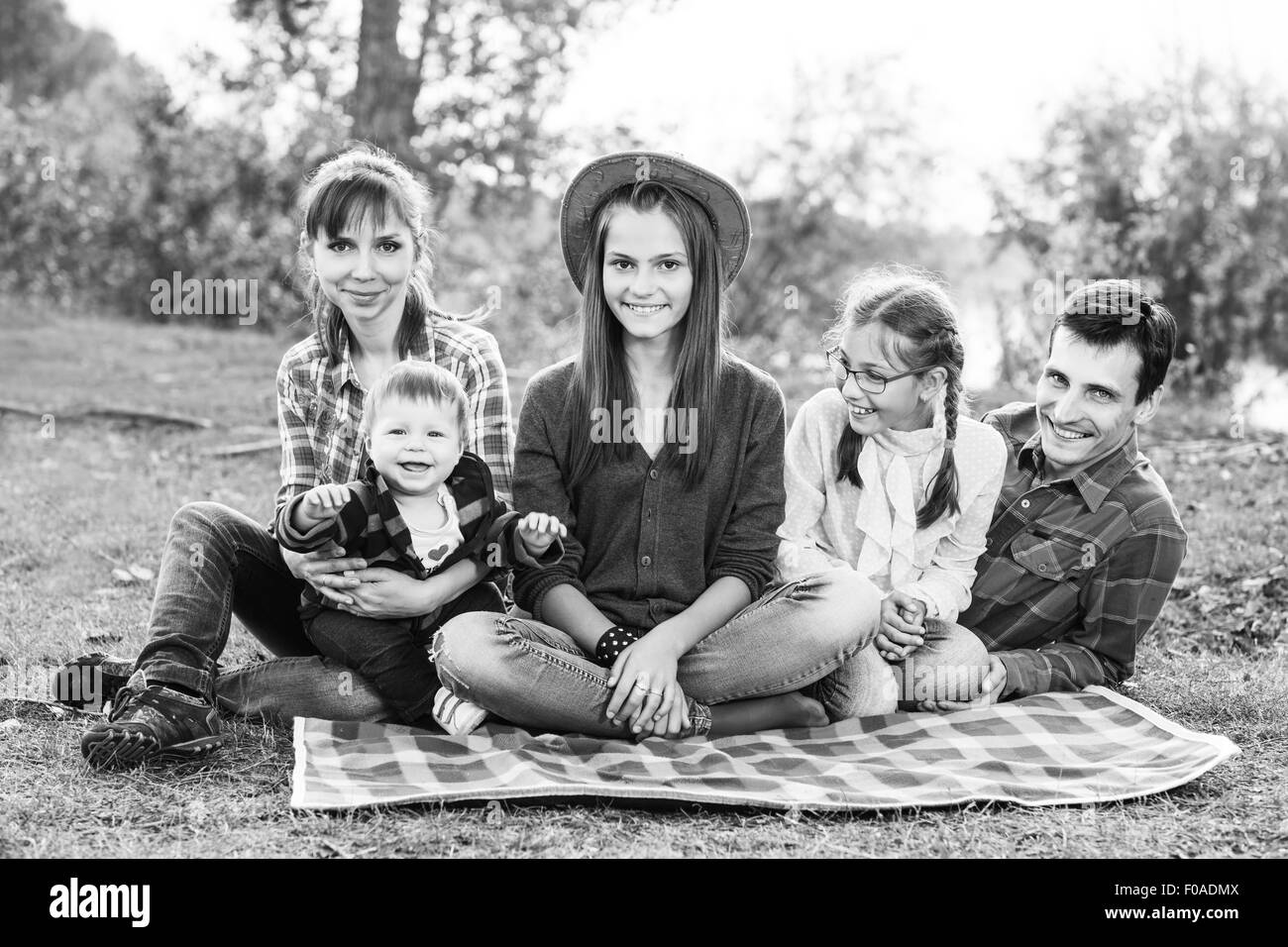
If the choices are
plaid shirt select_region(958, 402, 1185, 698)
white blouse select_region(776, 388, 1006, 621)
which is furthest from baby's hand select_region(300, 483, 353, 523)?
plaid shirt select_region(958, 402, 1185, 698)

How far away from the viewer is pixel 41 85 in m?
32.1

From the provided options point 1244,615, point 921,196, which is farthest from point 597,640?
point 921,196

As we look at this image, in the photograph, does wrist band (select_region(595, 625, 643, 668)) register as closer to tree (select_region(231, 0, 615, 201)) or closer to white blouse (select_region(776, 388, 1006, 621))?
white blouse (select_region(776, 388, 1006, 621))

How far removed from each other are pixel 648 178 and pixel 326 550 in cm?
126

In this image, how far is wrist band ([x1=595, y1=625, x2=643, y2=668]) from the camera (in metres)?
3.03

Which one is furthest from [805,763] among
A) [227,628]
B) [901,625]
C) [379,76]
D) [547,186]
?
[547,186]

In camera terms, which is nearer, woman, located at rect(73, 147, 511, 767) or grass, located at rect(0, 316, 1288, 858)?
grass, located at rect(0, 316, 1288, 858)

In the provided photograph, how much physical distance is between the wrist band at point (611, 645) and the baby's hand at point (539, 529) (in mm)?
277

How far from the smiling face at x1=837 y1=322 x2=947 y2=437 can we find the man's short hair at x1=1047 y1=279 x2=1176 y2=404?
0.44 metres

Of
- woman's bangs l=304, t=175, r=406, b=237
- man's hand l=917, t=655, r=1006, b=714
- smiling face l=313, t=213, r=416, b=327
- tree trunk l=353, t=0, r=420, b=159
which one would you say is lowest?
man's hand l=917, t=655, r=1006, b=714

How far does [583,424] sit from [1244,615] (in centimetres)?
241

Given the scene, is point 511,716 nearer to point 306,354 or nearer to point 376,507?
point 376,507

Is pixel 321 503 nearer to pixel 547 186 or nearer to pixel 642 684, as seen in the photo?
pixel 642 684

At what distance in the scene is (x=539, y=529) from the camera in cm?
295
